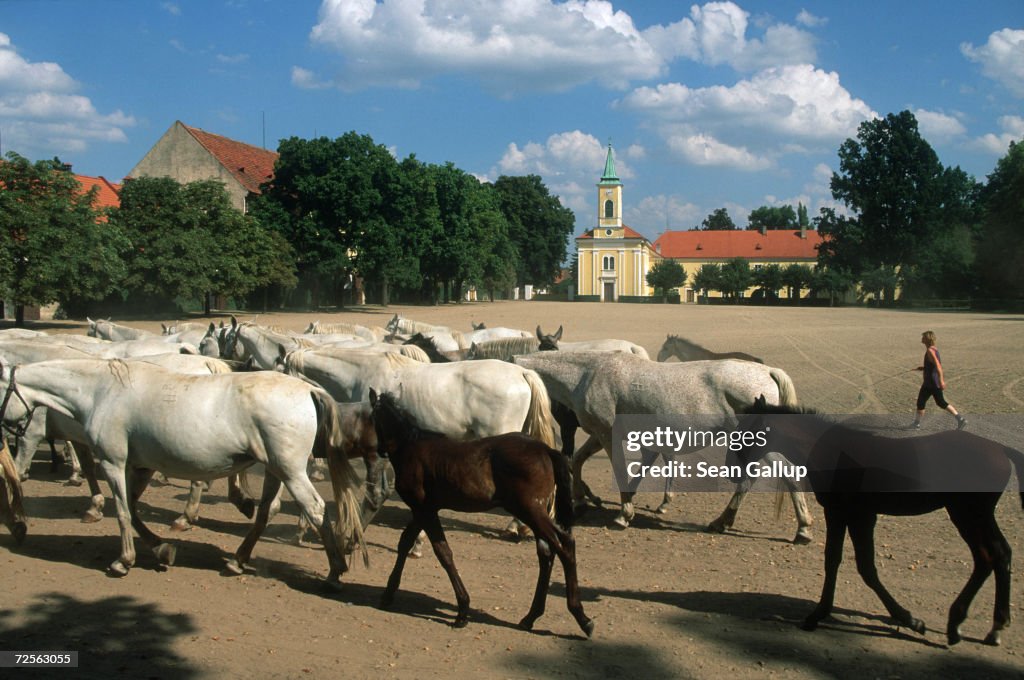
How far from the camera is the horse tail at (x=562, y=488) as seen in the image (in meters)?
5.41

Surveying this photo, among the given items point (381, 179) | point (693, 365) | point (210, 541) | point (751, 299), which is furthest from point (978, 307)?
point (210, 541)

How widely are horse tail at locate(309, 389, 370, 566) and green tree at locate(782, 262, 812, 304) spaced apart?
3302 inches

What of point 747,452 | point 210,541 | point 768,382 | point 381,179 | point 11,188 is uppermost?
point 381,179

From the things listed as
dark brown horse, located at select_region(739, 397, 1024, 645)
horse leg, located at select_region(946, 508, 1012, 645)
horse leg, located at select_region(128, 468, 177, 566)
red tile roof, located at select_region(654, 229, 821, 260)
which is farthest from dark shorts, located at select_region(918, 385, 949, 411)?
red tile roof, located at select_region(654, 229, 821, 260)

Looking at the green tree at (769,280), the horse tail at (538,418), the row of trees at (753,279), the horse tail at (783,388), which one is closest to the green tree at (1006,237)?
the row of trees at (753,279)

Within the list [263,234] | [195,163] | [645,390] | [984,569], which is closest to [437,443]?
[645,390]

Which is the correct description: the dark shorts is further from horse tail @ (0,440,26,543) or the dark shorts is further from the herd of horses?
horse tail @ (0,440,26,543)

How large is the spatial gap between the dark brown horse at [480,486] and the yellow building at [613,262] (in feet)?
339

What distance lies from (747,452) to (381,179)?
42.7m

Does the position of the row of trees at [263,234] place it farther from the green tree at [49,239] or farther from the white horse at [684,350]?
the white horse at [684,350]

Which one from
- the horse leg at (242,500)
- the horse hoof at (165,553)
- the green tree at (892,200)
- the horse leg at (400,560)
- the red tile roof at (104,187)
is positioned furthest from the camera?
the green tree at (892,200)

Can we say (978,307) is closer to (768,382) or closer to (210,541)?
(768,382)

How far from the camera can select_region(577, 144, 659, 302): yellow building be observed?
111 m

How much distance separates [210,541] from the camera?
7559 mm
